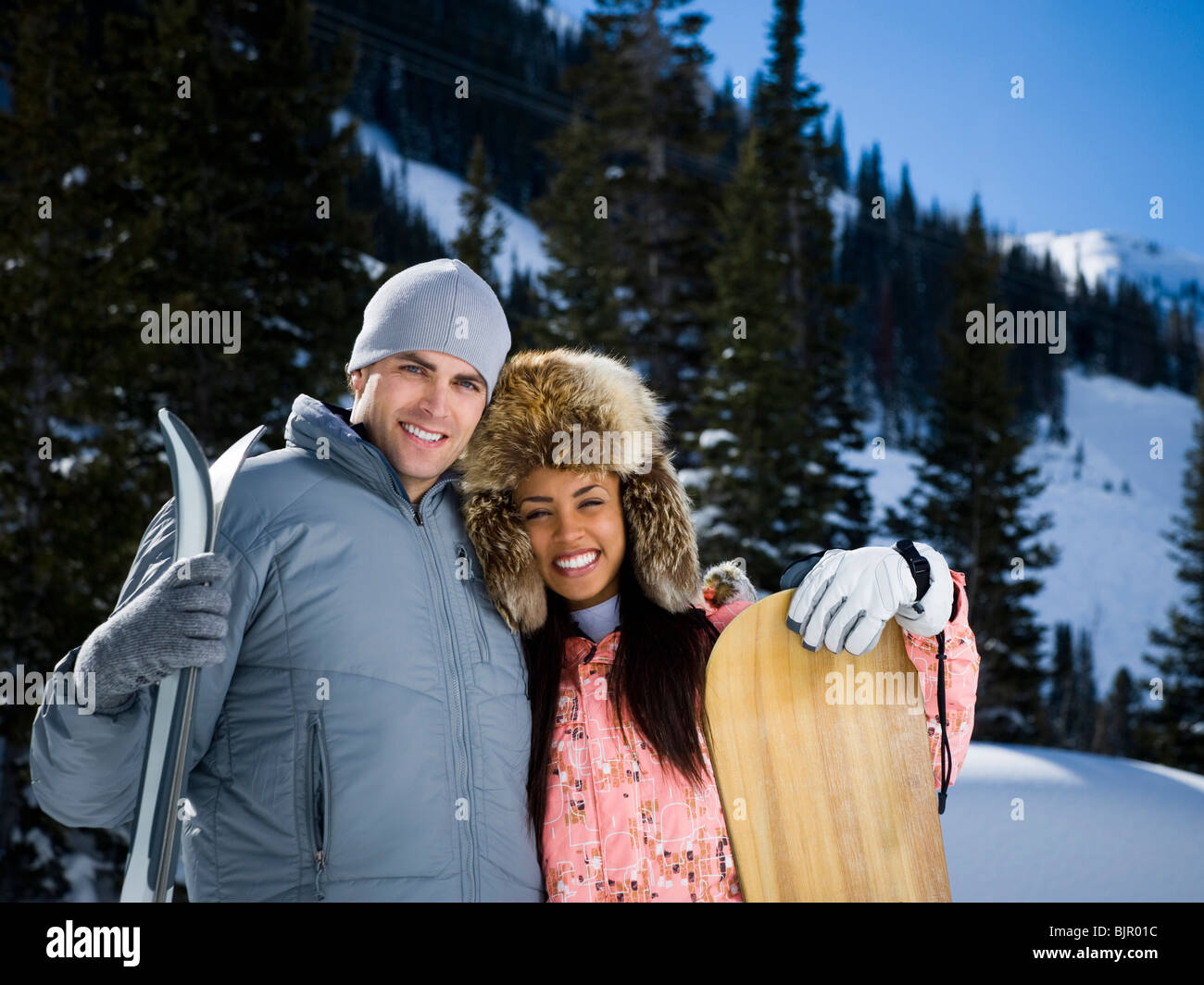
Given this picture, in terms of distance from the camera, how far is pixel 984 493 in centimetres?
2464

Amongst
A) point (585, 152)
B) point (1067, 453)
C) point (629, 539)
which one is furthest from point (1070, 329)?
point (629, 539)

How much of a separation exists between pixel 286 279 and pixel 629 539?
44.2 feet

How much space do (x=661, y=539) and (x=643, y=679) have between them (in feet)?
1.42

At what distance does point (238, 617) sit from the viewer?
209cm

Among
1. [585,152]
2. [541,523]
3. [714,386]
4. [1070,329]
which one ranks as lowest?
[541,523]

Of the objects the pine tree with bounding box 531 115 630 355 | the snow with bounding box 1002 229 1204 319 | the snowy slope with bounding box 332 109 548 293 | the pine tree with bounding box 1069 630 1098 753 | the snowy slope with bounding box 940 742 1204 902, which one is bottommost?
the pine tree with bounding box 1069 630 1098 753

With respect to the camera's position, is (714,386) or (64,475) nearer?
(64,475)

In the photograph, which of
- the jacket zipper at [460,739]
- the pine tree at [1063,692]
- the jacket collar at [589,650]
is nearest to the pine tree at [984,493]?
the pine tree at [1063,692]

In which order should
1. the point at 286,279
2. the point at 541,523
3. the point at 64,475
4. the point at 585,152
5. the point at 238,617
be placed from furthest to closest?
the point at 585,152, the point at 286,279, the point at 64,475, the point at 541,523, the point at 238,617

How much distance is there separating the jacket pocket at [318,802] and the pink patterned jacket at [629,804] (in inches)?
26.2

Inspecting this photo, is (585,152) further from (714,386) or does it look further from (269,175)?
(269,175)

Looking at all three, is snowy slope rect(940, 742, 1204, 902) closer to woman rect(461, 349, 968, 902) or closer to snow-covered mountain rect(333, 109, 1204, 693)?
woman rect(461, 349, 968, 902)

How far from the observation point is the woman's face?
Result: 9.04 feet

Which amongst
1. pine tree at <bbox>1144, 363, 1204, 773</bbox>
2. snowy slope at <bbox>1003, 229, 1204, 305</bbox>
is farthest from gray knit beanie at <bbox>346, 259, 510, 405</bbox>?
snowy slope at <bbox>1003, 229, 1204, 305</bbox>
